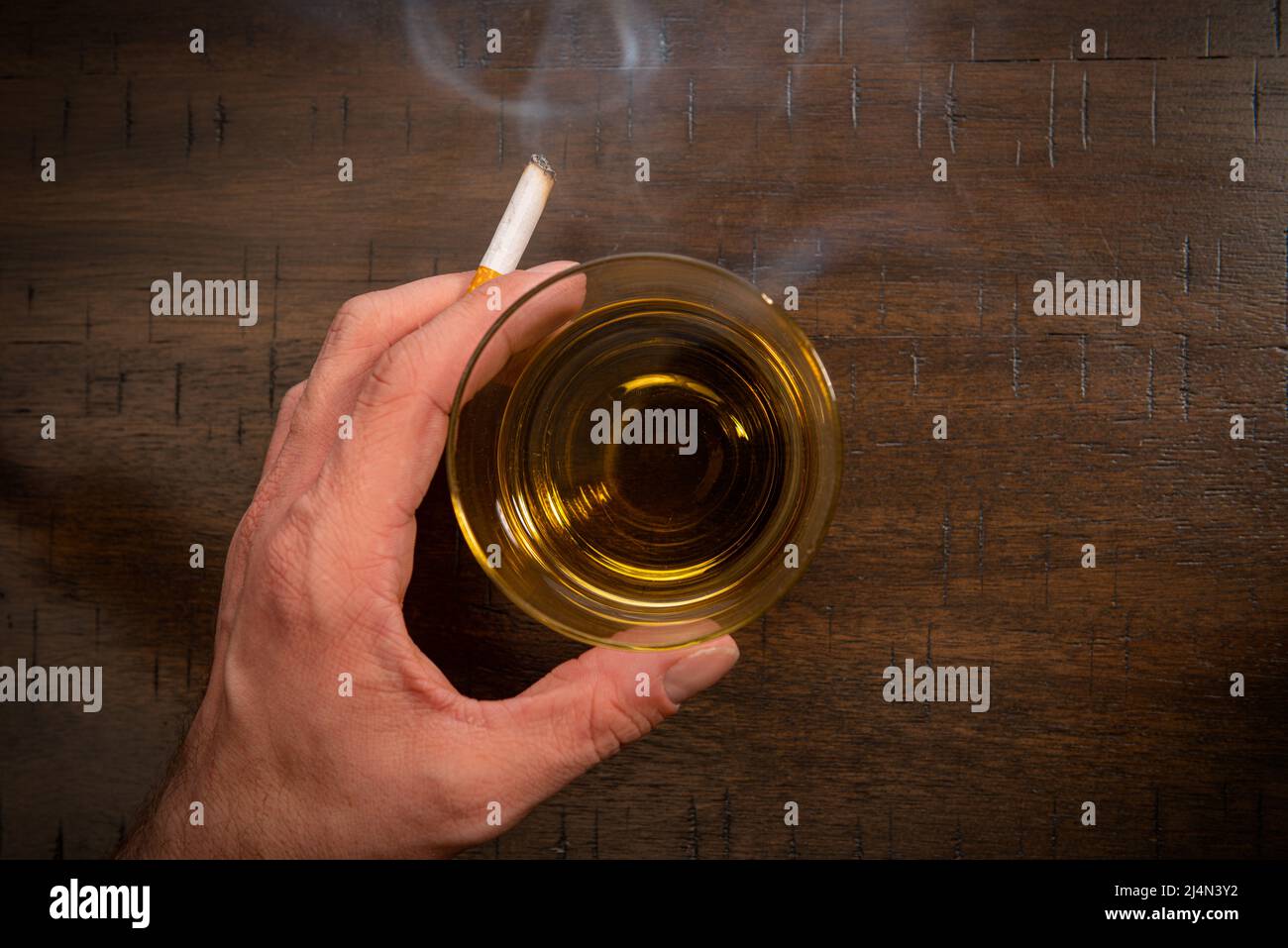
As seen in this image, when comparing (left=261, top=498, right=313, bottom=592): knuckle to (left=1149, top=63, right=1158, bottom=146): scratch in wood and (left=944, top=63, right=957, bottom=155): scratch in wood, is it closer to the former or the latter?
(left=944, top=63, right=957, bottom=155): scratch in wood

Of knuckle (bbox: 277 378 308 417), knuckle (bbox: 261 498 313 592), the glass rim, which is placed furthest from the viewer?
knuckle (bbox: 277 378 308 417)

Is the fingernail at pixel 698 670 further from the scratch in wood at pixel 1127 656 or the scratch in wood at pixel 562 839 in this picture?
the scratch in wood at pixel 1127 656

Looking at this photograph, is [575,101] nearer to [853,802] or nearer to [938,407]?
[938,407]

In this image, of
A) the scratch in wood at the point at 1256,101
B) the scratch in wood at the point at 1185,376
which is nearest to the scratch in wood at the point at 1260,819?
the scratch in wood at the point at 1185,376

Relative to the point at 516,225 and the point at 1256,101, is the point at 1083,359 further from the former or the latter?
the point at 516,225

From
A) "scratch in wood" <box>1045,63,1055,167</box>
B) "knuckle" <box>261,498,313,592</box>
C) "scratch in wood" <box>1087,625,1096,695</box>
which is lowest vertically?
"scratch in wood" <box>1087,625,1096,695</box>

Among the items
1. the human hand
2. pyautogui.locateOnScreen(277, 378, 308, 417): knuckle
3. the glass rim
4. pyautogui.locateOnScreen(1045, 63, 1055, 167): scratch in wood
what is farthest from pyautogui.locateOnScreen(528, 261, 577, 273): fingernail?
pyautogui.locateOnScreen(1045, 63, 1055, 167): scratch in wood

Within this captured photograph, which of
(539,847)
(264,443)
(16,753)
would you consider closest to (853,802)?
(539,847)
